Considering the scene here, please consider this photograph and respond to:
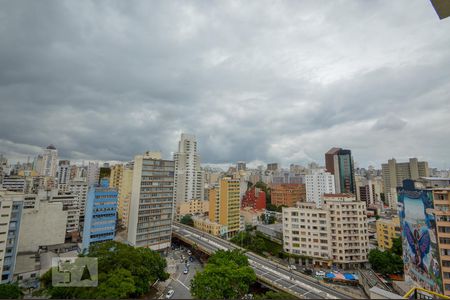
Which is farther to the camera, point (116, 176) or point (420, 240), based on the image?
point (116, 176)

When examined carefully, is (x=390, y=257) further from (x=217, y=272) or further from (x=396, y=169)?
(x=396, y=169)

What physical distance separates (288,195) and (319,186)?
470 cm

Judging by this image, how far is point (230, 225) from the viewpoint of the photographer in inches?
902

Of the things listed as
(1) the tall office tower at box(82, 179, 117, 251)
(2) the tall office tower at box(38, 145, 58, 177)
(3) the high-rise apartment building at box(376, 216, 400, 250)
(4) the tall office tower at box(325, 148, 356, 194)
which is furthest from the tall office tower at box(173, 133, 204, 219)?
(2) the tall office tower at box(38, 145, 58, 177)

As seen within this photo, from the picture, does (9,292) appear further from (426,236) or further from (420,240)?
(420,240)

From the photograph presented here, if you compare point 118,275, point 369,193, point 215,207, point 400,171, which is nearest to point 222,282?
point 118,275

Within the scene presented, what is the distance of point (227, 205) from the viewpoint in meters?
22.8

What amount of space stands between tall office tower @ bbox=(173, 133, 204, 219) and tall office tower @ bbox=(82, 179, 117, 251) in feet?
50.6

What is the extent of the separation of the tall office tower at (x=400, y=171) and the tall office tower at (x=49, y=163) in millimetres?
62148

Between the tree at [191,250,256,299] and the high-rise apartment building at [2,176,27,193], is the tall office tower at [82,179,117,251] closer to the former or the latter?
the tree at [191,250,256,299]

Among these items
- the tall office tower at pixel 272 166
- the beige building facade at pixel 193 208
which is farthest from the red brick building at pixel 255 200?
the tall office tower at pixel 272 166

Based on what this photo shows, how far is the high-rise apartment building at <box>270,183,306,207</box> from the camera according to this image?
33906 mm

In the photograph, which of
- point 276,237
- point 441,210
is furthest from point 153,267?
point 276,237

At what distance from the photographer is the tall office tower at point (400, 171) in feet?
126
